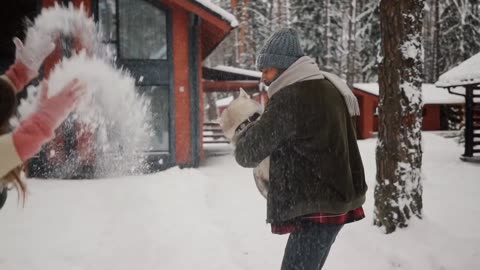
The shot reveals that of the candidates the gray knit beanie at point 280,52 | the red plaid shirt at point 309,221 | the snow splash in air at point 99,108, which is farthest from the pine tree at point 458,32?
the red plaid shirt at point 309,221

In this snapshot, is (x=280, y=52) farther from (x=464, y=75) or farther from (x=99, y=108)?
(x=464, y=75)

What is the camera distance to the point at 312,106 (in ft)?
7.02

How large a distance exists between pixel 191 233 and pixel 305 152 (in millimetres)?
3934

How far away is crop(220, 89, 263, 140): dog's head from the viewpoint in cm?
244

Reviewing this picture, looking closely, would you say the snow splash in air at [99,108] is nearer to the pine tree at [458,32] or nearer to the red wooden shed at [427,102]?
the red wooden shed at [427,102]

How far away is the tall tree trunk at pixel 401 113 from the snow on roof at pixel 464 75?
8094 mm

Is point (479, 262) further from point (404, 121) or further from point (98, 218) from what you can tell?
point (98, 218)

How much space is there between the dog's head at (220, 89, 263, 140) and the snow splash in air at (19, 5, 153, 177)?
32.3 ft

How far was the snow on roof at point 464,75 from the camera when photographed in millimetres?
12167

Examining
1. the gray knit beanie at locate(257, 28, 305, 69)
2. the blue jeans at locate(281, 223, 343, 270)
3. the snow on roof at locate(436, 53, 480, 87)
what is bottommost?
the blue jeans at locate(281, 223, 343, 270)

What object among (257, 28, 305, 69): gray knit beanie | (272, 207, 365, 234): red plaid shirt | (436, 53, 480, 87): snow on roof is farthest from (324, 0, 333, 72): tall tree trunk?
(272, 207, 365, 234): red plaid shirt

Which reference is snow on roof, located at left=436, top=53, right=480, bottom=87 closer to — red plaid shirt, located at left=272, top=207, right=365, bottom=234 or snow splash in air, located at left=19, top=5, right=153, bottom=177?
snow splash in air, located at left=19, top=5, right=153, bottom=177

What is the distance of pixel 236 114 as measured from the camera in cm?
245

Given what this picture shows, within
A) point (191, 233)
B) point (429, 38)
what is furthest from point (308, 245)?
point (429, 38)
